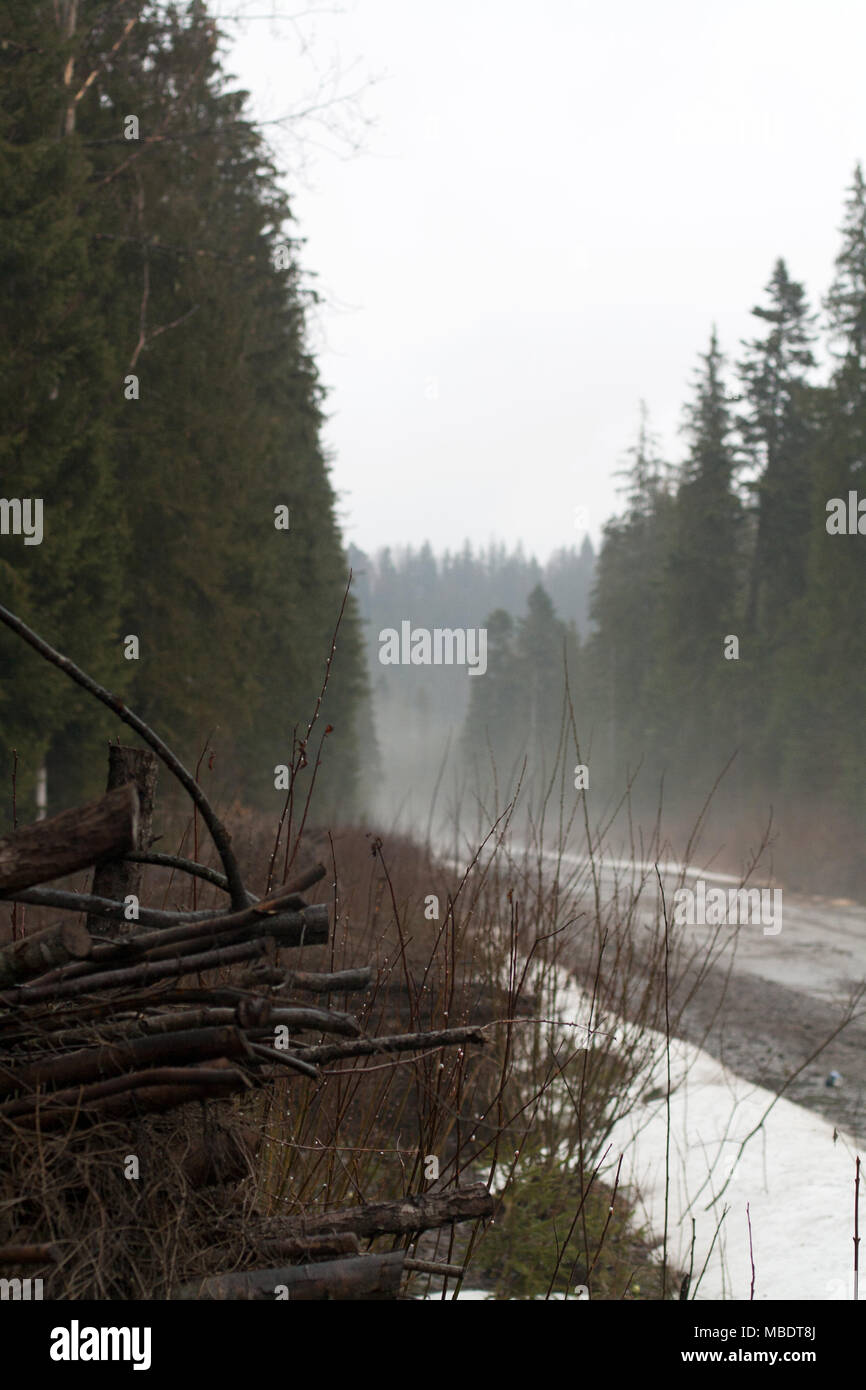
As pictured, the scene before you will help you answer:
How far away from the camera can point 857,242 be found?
26.9 m

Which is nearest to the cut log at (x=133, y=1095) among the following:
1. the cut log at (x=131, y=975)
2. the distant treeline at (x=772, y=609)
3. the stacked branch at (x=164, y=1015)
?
the stacked branch at (x=164, y=1015)

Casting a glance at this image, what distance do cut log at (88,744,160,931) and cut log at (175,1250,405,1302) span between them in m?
0.63

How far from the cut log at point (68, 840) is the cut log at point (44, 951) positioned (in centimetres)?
10

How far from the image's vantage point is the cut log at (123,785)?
6.46 feet

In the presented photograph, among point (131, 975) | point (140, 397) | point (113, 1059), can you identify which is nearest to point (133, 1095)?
point (113, 1059)

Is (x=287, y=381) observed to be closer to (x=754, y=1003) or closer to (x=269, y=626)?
(x=269, y=626)

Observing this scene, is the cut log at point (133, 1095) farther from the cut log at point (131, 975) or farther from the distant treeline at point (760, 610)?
the distant treeline at point (760, 610)

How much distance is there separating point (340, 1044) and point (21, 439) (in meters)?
9.05

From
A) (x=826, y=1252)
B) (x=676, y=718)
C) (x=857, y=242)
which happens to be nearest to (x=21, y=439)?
(x=826, y=1252)

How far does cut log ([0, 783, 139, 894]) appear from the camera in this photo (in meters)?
1.71

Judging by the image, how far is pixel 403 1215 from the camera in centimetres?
195

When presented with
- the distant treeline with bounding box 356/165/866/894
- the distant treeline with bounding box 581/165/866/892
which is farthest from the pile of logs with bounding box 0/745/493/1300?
the distant treeline with bounding box 581/165/866/892

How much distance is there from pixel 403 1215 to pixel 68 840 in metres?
0.88
